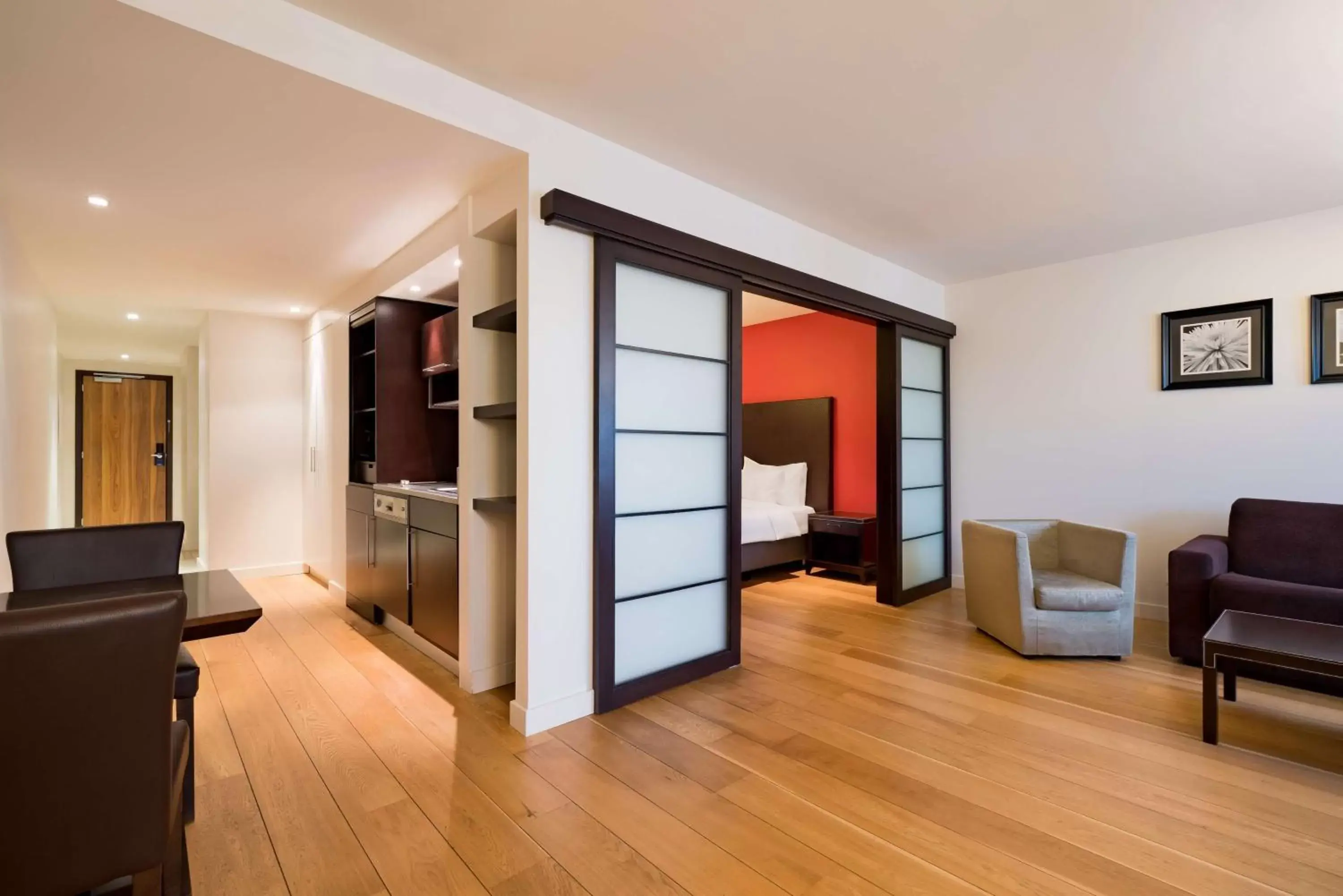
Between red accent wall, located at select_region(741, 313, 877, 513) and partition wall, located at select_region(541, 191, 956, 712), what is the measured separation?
1998mm

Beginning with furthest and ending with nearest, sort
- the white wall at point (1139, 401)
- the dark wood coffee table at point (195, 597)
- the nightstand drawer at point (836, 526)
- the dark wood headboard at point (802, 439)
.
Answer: the dark wood headboard at point (802, 439) → the nightstand drawer at point (836, 526) → the white wall at point (1139, 401) → the dark wood coffee table at point (195, 597)

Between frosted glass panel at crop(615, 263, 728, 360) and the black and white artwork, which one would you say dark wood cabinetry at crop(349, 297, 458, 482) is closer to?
frosted glass panel at crop(615, 263, 728, 360)

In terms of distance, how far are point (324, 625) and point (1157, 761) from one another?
4.29 metres

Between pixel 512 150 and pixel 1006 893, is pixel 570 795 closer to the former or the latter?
pixel 1006 893

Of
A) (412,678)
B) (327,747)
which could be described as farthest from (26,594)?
(412,678)

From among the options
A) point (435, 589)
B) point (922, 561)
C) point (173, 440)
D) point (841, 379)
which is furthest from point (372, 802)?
point (173, 440)

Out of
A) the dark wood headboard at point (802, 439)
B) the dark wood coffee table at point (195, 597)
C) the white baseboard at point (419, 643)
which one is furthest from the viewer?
the dark wood headboard at point (802, 439)

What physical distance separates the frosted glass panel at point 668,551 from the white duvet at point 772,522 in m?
1.76

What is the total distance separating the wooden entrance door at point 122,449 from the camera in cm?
725

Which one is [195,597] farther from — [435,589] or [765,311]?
[765,311]

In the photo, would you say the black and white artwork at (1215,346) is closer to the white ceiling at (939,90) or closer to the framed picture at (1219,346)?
the framed picture at (1219,346)

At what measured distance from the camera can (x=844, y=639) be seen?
3695 mm

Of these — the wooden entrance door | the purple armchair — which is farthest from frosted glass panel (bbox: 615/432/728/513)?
the wooden entrance door

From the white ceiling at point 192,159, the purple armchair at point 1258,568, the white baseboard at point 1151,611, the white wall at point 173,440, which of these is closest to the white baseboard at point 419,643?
the white ceiling at point 192,159
